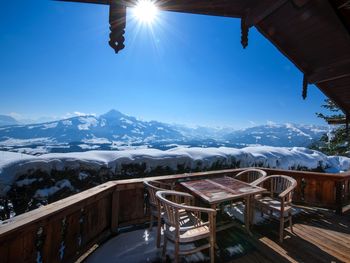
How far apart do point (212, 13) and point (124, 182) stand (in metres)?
3.21

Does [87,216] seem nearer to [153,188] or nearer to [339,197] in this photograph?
[153,188]

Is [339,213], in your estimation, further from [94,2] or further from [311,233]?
[94,2]

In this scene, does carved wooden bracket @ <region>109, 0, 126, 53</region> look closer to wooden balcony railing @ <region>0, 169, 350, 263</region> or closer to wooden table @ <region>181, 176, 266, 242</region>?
wooden balcony railing @ <region>0, 169, 350, 263</region>

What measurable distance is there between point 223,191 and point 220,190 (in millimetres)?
66

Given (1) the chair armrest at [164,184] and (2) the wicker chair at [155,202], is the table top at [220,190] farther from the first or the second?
(2) the wicker chair at [155,202]

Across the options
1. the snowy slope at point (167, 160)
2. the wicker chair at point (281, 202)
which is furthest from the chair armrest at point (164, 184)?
the snowy slope at point (167, 160)

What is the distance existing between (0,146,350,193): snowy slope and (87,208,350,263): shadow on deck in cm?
236

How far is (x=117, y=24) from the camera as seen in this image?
2.18m

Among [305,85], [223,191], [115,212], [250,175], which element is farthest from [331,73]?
[115,212]

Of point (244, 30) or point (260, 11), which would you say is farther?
point (244, 30)

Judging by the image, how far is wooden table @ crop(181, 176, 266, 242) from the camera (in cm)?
294

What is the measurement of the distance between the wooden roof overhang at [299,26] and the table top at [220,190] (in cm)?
237

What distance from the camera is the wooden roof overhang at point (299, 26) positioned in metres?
2.54

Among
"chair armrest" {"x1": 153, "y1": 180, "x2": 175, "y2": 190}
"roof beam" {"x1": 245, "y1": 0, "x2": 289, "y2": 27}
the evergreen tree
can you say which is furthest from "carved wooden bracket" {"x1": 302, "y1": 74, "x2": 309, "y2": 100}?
the evergreen tree
